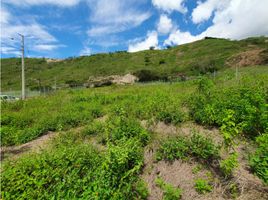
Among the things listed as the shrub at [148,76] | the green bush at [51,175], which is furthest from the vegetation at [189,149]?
the shrub at [148,76]

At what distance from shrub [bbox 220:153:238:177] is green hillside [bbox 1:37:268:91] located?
27.4 metres

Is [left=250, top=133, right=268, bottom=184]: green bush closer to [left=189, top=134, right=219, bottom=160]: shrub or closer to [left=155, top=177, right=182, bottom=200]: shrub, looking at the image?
[left=189, top=134, right=219, bottom=160]: shrub

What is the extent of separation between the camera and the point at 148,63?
49.1m

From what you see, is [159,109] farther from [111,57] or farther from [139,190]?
[111,57]

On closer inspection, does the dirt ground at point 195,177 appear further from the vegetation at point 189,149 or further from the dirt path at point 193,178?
the vegetation at point 189,149

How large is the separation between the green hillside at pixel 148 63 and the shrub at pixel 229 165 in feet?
89.8

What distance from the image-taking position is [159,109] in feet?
18.5

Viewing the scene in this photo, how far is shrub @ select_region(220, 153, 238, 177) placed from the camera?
2.90 metres

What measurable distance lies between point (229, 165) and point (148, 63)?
47.6m

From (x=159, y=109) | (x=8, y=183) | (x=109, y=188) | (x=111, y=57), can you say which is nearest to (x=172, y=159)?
(x=109, y=188)

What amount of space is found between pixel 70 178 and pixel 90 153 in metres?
0.66

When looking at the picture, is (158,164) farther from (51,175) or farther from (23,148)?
(23,148)

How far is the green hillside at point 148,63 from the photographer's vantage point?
34.0 m

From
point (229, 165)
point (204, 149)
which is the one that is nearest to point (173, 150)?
point (204, 149)
